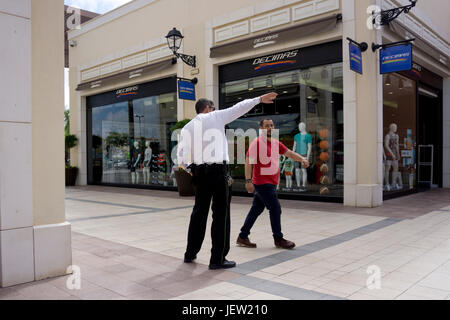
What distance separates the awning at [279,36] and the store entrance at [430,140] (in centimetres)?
649

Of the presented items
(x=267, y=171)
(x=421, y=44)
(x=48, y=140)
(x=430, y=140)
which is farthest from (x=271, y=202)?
(x=430, y=140)

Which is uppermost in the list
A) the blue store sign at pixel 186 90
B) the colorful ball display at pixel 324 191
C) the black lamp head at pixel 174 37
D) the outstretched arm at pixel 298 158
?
the black lamp head at pixel 174 37

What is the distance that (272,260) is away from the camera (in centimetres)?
433

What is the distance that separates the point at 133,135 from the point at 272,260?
40.0 ft

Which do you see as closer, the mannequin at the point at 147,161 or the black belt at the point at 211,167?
the black belt at the point at 211,167

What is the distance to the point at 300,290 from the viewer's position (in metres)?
3.29

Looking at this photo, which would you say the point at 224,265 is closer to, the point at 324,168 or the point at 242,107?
the point at 242,107

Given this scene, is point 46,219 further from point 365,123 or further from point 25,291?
point 365,123

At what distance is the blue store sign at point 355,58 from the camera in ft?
26.7

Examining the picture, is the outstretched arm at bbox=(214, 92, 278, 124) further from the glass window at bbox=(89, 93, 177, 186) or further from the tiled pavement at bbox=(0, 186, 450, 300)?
the glass window at bbox=(89, 93, 177, 186)

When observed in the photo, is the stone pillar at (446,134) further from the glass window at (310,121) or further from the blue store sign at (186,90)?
the blue store sign at (186,90)

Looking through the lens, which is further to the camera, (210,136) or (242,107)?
(210,136)

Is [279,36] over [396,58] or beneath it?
over

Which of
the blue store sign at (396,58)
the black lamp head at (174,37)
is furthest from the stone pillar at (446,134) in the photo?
the black lamp head at (174,37)
